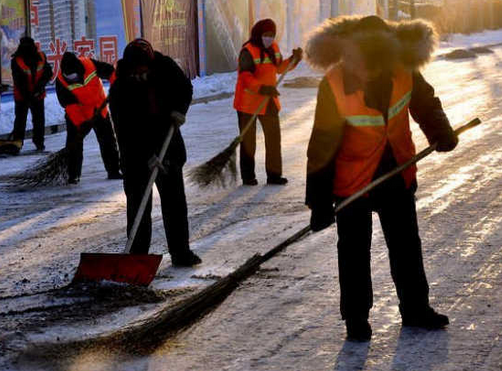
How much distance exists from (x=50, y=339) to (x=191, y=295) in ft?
3.48

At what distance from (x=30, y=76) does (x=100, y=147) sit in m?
3.74

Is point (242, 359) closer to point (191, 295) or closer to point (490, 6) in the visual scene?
point (191, 295)

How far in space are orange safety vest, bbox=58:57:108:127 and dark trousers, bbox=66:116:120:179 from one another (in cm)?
10

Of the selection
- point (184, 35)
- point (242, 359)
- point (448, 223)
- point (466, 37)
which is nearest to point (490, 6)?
point (466, 37)

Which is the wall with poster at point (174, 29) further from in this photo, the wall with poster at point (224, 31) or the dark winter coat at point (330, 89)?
the dark winter coat at point (330, 89)

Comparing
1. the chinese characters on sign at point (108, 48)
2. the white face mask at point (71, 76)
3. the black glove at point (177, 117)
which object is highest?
the black glove at point (177, 117)

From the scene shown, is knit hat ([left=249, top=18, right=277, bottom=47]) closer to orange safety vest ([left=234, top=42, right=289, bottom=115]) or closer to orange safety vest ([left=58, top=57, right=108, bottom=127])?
orange safety vest ([left=234, top=42, right=289, bottom=115])

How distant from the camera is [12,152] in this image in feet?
47.7

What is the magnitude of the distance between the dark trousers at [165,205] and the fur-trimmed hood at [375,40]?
2.21m

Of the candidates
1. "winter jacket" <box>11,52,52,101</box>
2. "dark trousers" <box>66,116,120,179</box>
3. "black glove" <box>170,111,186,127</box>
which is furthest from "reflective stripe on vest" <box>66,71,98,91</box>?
"black glove" <box>170,111,186,127</box>

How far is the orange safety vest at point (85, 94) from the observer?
1180cm

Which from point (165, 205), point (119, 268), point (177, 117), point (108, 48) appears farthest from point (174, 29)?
point (119, 268)

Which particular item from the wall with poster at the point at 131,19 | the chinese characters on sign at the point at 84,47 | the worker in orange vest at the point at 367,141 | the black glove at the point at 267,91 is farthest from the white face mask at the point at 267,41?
the wall with poster at the point at 131,19

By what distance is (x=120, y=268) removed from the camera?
6.88 meters
